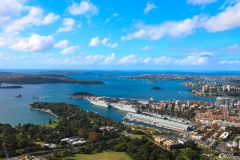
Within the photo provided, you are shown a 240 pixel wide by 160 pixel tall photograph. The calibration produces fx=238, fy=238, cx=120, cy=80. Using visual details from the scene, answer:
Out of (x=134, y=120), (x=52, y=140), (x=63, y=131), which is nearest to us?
(x=52, y=140)

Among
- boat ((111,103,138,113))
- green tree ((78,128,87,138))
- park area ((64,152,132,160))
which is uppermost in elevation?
green tree ((78,128,87,138))

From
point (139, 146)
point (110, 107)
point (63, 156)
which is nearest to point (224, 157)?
point (139, 146)

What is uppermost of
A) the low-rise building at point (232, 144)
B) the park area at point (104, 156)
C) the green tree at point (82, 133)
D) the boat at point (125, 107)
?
the green tree at point (82, 133)

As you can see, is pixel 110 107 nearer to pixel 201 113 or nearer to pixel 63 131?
pixel 201 113

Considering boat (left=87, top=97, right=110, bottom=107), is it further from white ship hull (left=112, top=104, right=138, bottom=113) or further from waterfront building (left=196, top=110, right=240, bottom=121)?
waterfront building (left=196, top=110, right=240, bottom=121)

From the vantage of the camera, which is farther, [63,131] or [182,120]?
[182,120]

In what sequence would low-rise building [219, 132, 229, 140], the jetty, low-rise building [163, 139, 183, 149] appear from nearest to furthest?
1. low-rise building [163, 139, 183, 149]
2. low-rise building [219, 132, 229, 140]
3. the jetty

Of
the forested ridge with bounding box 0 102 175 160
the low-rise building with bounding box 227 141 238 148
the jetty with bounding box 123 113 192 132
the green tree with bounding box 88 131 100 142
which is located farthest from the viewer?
the jetty with bounding box 123 113 192 132

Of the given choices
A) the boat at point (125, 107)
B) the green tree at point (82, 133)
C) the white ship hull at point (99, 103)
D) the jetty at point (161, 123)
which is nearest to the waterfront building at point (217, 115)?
the jetty at point (161, 123)

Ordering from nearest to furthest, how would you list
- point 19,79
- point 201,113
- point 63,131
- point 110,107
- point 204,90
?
point 63,131 → point 201,113 → point 110,107 → point 204,90 → point 19,79

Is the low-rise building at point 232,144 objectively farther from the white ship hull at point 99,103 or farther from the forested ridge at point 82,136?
the white ship hull at point 99,103

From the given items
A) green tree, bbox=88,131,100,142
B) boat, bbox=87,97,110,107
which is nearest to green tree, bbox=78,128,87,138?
green tree, bbox=88,131,100,142
